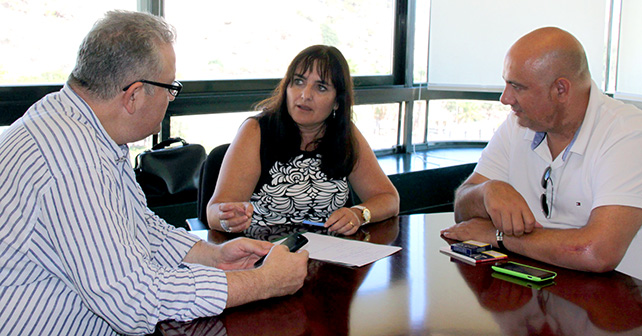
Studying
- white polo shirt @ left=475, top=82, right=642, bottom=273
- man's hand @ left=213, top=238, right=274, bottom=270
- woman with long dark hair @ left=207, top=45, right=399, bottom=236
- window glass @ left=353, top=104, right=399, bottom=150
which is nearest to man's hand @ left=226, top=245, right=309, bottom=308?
man's hand @ left=213, top=238, right=274, bottom=270

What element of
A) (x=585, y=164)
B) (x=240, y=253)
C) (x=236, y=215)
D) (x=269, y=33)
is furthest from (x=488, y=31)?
(x=240, y=253)

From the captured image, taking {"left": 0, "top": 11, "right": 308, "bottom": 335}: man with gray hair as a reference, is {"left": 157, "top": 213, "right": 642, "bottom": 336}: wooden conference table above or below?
below

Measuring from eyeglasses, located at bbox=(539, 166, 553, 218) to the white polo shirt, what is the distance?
0.05 feet

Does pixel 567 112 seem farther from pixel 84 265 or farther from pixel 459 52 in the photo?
pixel 459 52

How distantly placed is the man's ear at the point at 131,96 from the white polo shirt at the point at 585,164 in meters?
1.28

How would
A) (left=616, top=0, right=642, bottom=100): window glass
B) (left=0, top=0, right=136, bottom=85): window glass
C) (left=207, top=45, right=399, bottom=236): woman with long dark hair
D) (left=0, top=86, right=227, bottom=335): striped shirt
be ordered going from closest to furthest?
(left=0, top=86, right=227, bottom=335): striped shirt < (left=207, top=45, right=399, bottom=236): woman with long dark hair < (left=0, top=0, right=136, bottom=85): window glass < (left=616, top=0, right=642, bottom=100): window glass

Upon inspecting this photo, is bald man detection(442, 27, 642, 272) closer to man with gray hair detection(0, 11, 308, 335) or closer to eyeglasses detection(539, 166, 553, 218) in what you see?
eyeglasses detection(539, 166, 553, 218)

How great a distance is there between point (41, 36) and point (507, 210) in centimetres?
226

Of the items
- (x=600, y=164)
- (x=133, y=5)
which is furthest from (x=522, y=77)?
(x=133, y=5)

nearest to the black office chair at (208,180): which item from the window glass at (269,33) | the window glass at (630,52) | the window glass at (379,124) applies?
the window glass at (269,33)

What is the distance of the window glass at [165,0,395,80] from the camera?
10.5ft

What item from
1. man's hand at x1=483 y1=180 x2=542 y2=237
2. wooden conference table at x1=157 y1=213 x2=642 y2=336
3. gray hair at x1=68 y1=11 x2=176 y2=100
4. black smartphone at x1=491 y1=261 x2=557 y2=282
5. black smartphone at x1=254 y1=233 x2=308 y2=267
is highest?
gray hair at x1=68 y1=11 x2=176 y2=100

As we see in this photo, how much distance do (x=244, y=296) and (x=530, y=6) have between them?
3300mm

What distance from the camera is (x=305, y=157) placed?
7.45 ft
